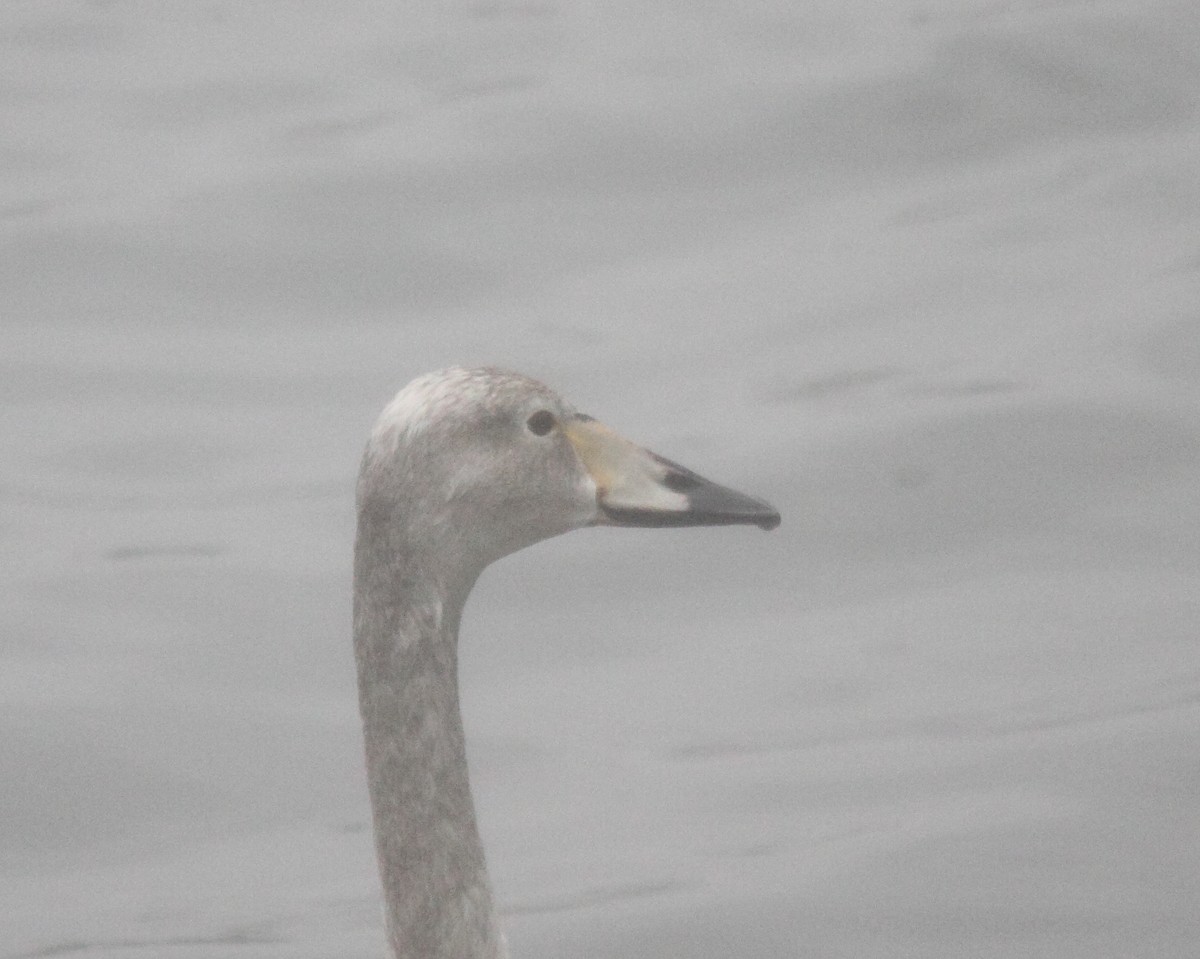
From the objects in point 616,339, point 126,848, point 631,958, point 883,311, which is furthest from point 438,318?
point 631,958

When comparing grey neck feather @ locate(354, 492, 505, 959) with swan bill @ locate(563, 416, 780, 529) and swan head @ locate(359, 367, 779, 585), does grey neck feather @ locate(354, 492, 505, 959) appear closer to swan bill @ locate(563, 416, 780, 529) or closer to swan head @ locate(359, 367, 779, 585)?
swan head @ locate(359, 367, 779, 585)

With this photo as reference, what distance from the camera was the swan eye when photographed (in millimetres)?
4785

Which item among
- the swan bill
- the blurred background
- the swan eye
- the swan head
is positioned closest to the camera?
the swan head

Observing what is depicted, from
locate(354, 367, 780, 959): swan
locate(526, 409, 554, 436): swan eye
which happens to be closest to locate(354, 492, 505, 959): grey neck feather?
locate(354, 367, 780, 959): swan

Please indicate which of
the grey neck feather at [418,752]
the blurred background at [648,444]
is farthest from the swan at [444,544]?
the blurred background at [648,444]

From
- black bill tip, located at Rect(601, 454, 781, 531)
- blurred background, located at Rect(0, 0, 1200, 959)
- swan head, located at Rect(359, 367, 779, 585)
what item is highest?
swan head, located at Rect(359, 367, 779, 585)

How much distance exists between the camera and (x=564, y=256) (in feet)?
35.9

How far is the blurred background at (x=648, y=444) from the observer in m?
7.30

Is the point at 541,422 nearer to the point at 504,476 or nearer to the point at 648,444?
the point at 504,476

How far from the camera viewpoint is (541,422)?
482 centimetres

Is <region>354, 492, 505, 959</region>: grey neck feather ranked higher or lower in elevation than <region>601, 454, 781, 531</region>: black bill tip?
lower

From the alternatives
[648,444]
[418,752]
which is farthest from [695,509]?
[648,444]

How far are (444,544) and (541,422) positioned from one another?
360 millimetres

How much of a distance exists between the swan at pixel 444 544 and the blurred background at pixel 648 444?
211 centimetres
